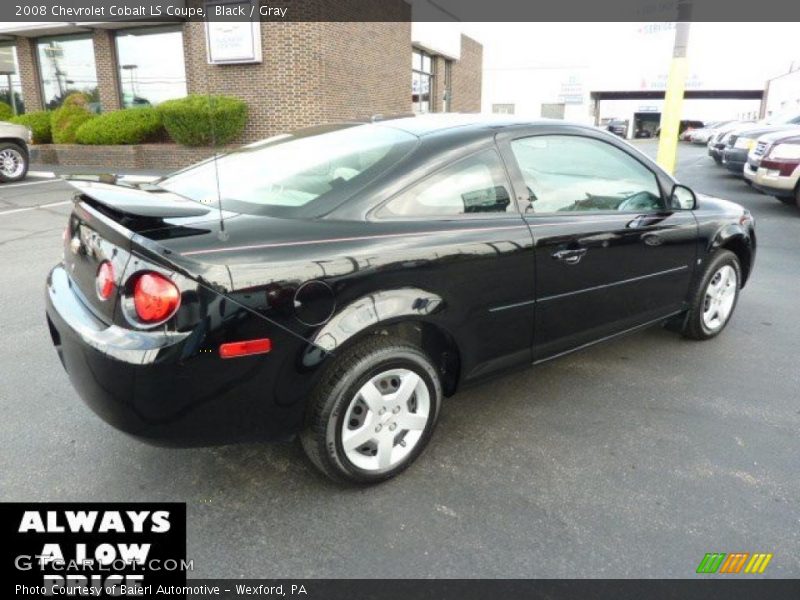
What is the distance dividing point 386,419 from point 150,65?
16779 millimetres

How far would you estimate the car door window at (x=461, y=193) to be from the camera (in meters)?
2.63

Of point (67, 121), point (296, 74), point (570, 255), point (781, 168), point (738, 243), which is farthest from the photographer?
point (67, 121)

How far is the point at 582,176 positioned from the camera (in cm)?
332

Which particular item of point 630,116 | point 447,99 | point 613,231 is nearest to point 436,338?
point 613,231

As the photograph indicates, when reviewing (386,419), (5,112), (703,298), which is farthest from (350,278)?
(5,112)

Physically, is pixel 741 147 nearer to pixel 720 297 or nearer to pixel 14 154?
pixel 720 297

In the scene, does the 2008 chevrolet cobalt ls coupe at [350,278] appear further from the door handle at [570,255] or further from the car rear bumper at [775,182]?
the car rear bumper at [775,182]

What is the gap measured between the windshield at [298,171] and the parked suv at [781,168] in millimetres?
8675

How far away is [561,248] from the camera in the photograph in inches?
118

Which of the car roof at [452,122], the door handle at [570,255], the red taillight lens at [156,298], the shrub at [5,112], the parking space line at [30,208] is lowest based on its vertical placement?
the parking space line at [30,208]

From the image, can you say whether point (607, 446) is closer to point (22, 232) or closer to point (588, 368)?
point (588, 368)

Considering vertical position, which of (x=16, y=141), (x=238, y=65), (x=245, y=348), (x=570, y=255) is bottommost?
(x=245, y=348)

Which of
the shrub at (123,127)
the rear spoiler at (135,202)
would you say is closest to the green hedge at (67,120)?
the shrub at (123,127)

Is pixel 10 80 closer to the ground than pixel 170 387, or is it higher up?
higher up
